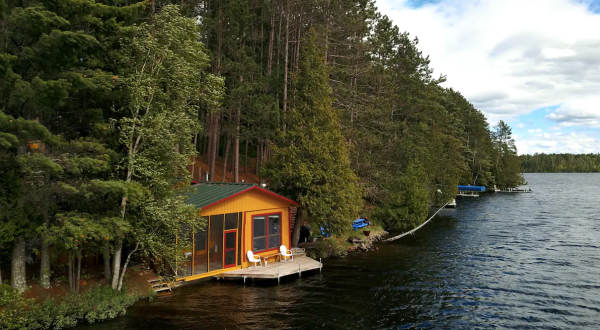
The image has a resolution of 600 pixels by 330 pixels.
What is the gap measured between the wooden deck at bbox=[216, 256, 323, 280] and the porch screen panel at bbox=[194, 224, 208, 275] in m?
1.02

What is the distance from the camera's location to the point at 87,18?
14.6 meters

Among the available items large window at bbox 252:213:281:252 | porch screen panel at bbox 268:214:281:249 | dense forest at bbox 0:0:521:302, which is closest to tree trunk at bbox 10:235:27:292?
dense forest at bbox 0:0:521:302

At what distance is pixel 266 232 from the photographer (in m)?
23.3

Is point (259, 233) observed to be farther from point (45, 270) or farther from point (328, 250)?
point (45, 270)

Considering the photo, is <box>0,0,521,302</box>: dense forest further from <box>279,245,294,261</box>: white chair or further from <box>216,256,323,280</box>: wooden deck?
<box>216,256,323,280</box>: wooden deck

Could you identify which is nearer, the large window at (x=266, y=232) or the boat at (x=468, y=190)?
the large window at (x=266, y=232)

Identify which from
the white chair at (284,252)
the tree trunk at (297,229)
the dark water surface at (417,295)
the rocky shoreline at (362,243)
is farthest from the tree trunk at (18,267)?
the rocky shoreline at (362,243)

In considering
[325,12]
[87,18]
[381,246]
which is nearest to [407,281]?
[381,246]

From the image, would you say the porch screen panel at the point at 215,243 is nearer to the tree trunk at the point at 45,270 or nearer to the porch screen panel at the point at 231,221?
the porch screen panel at the point at 231,221

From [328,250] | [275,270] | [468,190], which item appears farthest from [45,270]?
[468,190]

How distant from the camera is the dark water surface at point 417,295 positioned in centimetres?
1584

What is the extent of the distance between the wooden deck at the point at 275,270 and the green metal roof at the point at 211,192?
156 inches

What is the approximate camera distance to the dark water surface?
1584 centimetres

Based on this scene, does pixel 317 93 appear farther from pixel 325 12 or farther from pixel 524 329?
pixel 524 329
